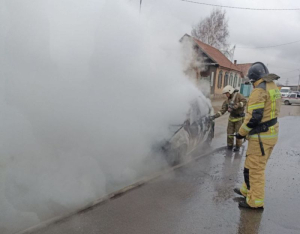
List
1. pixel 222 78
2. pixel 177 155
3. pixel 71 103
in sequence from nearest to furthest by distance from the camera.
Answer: pixel 71 103
pixel 177 155
pixel 222 78

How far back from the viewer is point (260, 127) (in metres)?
3.47

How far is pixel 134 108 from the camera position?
4398mm

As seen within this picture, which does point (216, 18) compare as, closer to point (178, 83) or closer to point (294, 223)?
point (178, 83)

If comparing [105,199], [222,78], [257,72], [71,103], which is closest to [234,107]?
[257,72]

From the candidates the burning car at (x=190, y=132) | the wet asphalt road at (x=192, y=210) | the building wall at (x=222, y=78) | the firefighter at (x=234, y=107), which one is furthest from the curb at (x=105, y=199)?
the building wall at (x=222, y=78)

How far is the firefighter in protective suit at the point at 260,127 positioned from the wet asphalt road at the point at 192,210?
0.36m

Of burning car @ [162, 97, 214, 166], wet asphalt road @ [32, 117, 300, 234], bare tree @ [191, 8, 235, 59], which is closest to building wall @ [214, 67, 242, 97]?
bare tree @ [191, 8, 235, 59]

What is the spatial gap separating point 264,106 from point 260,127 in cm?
30

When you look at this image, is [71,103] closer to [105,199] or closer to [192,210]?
[105,199]

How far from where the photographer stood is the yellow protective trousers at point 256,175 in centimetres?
349

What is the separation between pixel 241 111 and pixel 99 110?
405cm

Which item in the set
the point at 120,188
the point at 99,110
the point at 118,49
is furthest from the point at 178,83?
the point at 120,188

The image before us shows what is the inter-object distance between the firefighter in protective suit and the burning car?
1.59 m

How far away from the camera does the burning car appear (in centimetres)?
492
